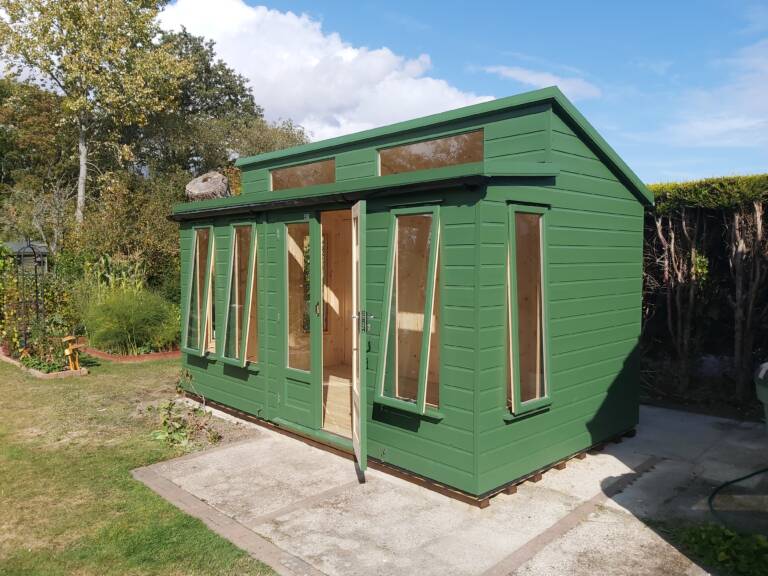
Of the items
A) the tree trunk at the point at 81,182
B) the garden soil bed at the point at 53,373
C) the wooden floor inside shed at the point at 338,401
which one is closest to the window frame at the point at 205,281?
the wooden floor inside shed at the point at 338,401

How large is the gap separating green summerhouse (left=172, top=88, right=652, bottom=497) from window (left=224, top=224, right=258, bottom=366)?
20mm

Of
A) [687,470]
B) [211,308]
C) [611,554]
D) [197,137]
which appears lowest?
[611,554]

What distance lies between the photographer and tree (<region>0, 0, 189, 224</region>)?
57.2 ft

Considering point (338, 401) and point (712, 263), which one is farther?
point (712, 263)

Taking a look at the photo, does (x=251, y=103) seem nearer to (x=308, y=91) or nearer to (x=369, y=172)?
(x=308, y=91)

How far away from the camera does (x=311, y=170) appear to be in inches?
269

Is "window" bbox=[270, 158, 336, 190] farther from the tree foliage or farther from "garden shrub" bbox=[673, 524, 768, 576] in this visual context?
"garden shrub" bbox=[673, 524, 768, 576]

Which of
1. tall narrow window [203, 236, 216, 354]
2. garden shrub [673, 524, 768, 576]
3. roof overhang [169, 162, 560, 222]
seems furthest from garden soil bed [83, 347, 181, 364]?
garden shrub [673, 524, 768, 576]

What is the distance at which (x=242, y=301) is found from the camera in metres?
6.29

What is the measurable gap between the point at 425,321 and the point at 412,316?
10.0 inches

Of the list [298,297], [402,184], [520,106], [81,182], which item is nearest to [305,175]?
[298,297]

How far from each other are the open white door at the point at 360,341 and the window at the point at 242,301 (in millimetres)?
1804

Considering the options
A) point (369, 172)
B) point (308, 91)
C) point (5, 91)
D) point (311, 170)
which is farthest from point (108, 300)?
point (308, 91)

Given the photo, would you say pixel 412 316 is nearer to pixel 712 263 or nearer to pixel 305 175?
pixel 305 175
